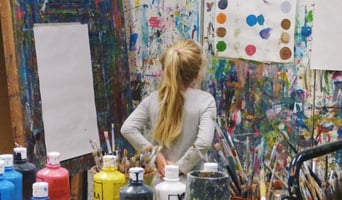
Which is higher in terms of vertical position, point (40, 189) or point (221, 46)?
point (221, 46)

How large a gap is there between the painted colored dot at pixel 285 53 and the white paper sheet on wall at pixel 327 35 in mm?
111

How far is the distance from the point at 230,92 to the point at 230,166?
1273 millimetres

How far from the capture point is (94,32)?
111 inches

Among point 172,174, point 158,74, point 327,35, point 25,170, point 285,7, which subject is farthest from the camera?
point 158,74

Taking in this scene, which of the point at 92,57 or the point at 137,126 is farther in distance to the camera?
the point at 92,57

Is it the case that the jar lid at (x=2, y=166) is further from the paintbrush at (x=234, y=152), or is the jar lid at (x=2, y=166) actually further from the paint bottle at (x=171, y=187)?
the paintbrush at (x=234, y=152)

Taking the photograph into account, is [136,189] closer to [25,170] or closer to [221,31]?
[25,170]

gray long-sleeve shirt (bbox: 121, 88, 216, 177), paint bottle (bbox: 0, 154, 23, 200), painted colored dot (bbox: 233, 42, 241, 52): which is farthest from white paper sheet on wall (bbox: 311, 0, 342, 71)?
paint bottle (bbox: 0, 154, 23, 200)

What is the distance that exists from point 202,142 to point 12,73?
2.53 ft

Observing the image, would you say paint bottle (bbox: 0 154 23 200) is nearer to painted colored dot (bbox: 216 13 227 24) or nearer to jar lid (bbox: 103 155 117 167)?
jar lid (bbox: 103 155 117 167)

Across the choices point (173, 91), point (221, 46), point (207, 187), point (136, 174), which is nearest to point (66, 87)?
point (173, 91)

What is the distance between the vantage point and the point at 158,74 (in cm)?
308

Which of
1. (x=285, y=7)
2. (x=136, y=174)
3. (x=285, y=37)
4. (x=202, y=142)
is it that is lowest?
(x=202, y=142)

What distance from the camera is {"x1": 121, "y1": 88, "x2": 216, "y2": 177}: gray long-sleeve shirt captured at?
2275 millimetres
